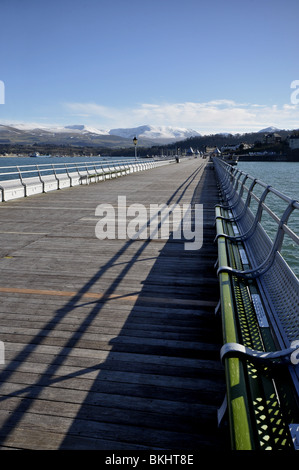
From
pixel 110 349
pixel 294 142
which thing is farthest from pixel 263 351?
pixel 294 142

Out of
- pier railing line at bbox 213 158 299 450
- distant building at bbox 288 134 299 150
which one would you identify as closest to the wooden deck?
pier railing line at bbox 213 158 299 450

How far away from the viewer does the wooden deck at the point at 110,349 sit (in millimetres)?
2781

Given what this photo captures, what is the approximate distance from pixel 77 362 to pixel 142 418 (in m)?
1.03

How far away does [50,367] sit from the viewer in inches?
140

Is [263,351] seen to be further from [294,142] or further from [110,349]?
[294,142]

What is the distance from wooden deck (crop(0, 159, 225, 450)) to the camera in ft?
9.12

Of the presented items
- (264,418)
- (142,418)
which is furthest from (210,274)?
(264,418)

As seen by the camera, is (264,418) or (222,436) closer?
(264,418)

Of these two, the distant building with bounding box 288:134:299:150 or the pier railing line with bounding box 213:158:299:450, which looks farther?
the distant building with bounding box 288:134:299:150

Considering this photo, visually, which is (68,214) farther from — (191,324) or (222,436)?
(222,436)

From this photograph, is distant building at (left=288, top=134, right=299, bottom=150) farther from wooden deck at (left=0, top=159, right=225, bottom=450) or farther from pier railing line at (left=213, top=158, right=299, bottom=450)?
pier railing line at (left=213, top=158, right=299, bottom=450)

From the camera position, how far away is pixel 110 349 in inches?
152

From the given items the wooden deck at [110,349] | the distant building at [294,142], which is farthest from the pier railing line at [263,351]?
the distant building at [294,142]
